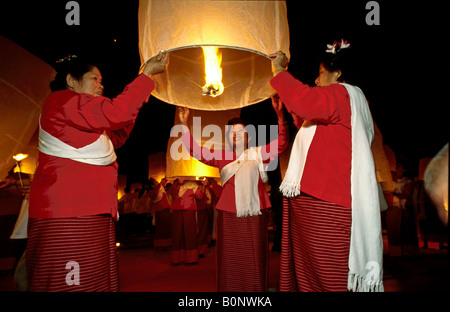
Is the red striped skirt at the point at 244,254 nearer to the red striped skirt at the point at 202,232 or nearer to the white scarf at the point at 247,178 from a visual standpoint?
the white scarf at the point at 247,178

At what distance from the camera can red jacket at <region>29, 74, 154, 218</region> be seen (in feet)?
4.73

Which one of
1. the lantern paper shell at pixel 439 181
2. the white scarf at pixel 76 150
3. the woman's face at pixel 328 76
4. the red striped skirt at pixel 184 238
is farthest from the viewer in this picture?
the red striped skirt at pixel 184 238

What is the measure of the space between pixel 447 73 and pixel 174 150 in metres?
3.54

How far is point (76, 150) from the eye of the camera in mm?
1476

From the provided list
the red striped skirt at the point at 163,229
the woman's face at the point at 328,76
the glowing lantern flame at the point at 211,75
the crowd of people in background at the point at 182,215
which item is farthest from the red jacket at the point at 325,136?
the red striped skirt at the point at 163,229

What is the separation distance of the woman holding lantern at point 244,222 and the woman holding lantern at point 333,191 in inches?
38.0

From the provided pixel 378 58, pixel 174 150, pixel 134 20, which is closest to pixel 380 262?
pixel 378 58

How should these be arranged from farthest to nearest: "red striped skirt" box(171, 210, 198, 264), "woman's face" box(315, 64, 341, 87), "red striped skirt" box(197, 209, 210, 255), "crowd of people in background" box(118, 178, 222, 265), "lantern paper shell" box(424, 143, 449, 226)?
"red striped skirt" box(197, 209, 210, 255) < "crowd of people in background" box(118, 178, 222, 265) < "red striped skirt" box(171, 210, 198, 264) < "woman's face" box(315, 64, 341, 87) < "lantern paper shell" box(424, 143, 449, 226)

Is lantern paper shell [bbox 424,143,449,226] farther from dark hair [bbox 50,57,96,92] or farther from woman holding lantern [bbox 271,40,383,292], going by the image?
dark hair [bbox 50,57,96,92]

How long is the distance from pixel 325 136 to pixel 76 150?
134 centimetres

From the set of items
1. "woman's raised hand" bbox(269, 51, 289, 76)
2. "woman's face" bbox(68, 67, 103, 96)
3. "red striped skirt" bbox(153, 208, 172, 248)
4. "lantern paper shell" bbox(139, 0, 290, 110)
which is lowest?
"red striped skirt" bbox(153, 208, 172, 248)

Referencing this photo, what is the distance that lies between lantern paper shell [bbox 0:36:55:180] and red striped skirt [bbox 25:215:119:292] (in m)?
1.07

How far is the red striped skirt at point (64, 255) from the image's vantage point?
1392 mm

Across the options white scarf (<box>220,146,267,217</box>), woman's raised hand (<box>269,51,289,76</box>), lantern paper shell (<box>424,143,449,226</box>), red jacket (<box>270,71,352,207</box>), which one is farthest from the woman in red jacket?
lantern paper shell (<box>424,143,449,226</box>)
